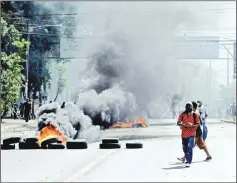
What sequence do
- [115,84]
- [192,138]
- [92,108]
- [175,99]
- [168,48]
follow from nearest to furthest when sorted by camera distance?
[192,138], [92,108], [115,84], [168,48], [175,99]

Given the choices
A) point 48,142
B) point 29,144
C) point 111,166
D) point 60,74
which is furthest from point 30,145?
point 60,74

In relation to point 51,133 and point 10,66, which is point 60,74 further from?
point 51,133

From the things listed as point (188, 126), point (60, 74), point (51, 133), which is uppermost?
point (60, 74)

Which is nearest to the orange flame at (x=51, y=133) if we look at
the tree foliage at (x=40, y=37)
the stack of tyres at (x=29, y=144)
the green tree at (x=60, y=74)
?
the stack of tyres at (x=29, y=144)

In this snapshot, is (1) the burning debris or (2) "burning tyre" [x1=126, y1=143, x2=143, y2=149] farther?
(1) the burning debris

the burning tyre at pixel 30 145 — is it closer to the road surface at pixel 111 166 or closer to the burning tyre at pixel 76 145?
the road surface at pixel 111 166

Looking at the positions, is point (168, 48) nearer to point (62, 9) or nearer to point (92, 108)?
point (92, 108)

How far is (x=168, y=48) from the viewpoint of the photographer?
40.1 m

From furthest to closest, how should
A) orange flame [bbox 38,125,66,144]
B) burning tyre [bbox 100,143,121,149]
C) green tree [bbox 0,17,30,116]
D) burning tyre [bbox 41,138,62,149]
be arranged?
green tree [bbox 0,17,30,116] < orange flame [bbox 38,125,66,144] < burning tyre [bbox 100,143,121,149] < burning tyre [bbox 41,138,62,149]

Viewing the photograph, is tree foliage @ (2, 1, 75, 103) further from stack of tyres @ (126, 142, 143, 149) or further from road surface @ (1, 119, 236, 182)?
road surface @ (1, 119, 236, 182)

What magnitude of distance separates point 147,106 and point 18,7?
14.9m

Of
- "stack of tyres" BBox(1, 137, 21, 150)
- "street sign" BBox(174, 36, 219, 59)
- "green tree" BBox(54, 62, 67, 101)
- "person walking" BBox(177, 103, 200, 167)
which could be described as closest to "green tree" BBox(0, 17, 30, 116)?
"street sign" BBox(174, 36, 219, 59)

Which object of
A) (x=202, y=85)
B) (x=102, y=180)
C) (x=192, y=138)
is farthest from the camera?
(x=202, y=85)

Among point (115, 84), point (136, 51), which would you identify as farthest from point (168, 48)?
point (115, 84)
